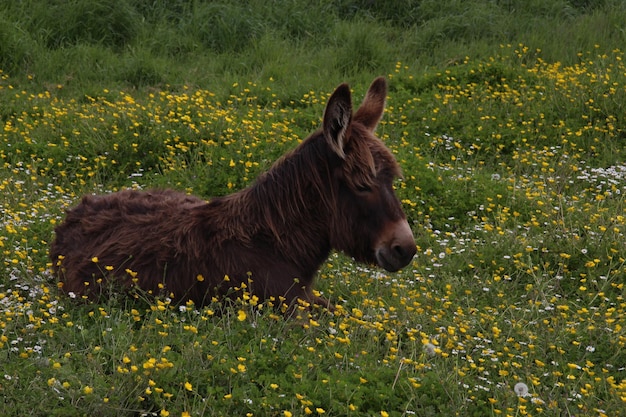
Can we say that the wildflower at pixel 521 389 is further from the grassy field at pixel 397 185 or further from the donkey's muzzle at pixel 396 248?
the donkey's muzzle at pixel 396 248

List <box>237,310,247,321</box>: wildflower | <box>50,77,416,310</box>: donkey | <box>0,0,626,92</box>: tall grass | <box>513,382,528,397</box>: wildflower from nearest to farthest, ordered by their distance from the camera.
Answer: <box>513,382,528,397</box>: wildflower → <box>237,310,247,321</box>: wildflower → <box>50,77,416,310</box>: donkey → <box>0,0,626,92</box>: tall grass

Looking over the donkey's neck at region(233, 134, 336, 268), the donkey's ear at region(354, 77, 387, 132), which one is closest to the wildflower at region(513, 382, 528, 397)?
the donkey's neck at region(233, 134, 336, 268)

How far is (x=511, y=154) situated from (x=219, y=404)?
5778 mm

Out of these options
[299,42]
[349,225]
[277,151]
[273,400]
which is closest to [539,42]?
[299,42]

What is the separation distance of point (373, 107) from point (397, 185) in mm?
2118

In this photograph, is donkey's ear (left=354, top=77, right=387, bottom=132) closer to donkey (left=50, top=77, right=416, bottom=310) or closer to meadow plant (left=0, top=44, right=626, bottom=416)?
donkey (left=50, top=77, right=416, bottom=310)

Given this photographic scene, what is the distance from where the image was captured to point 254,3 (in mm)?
12609

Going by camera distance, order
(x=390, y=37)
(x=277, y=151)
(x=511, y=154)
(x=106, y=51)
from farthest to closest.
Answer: (x=390, y=37) < (x=106, y=51) < (x=511, y=154) < (x=277, y=151)

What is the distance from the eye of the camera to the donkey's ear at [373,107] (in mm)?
5523

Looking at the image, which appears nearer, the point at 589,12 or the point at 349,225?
the point at 349,225

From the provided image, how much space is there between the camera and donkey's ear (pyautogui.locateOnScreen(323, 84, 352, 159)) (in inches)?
195

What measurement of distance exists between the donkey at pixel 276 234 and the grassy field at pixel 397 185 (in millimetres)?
197

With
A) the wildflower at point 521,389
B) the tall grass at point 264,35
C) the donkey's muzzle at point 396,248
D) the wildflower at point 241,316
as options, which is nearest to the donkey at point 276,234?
the donkey's muzzle at point 396,248

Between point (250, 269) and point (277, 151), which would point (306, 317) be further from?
point (277, 151)
